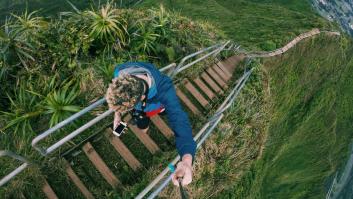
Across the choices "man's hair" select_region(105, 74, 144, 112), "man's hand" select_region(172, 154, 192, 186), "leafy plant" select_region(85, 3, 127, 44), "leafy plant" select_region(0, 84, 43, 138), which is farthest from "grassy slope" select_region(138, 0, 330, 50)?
"man's hair" select_region(105, 74, 144, 112)

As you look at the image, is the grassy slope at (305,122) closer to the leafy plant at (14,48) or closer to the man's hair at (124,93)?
the leafy plant at (14,48)

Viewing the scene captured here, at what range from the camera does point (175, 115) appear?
4562 mm

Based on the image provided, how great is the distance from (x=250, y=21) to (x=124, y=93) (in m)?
16.3

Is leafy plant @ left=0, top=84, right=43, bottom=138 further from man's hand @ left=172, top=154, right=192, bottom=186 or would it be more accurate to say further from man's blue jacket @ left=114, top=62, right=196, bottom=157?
man's hand @ left=172, top=154, right=192, bottom=186

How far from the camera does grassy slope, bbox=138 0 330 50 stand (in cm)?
1547

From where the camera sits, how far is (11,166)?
6.04 metres

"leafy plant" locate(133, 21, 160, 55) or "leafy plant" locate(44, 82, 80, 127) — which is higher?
"leafy plant" locate(133, 21, 160, 55)

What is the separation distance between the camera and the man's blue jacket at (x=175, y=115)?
14.7 ft

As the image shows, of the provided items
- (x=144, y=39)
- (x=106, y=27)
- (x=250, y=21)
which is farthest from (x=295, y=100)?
(x=106, y=27)

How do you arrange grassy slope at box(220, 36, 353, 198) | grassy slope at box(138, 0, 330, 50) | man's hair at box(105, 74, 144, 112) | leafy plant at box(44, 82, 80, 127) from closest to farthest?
1. man's hair at box(105, 74, 144, 112)
2. leafy plant at box(44, 82, 80, 127)
3. grassy slope at box(220, 36, 353, 198)
4. grassy slope at box(138, 0, 330, 50)

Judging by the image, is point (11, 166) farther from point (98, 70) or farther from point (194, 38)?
point (194, 38)

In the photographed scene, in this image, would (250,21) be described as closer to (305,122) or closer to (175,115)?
(305,122)

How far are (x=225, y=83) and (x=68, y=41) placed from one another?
4151 millimetres

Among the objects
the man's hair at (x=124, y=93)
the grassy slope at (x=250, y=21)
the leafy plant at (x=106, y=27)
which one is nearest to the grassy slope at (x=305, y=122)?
the grassy slope at (x=250, y=21)
